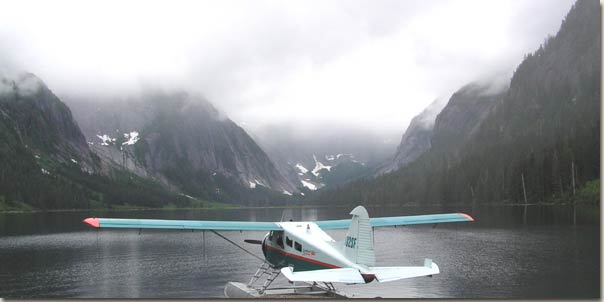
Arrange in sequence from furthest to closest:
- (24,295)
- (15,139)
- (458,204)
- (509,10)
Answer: (15,139) < (458,204) < (24,295) < (509,10)

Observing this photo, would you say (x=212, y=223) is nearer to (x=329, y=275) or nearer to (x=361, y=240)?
(x=329, y=275)

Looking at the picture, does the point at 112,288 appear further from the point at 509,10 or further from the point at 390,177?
the point at 390,177

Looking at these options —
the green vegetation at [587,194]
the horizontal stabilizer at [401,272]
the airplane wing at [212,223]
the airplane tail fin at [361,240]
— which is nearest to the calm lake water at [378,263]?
the airplane wing at [212,223]

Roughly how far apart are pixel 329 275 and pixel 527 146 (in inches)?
2924

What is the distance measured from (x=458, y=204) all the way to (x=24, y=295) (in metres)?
82.8

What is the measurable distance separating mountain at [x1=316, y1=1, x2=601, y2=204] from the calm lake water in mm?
10744

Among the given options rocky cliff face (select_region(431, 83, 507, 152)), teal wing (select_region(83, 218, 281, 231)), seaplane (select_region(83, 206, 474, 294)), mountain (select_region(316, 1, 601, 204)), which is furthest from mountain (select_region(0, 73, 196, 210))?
seaplane (select_region(83, 206, 474, 294))

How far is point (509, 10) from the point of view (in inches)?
663

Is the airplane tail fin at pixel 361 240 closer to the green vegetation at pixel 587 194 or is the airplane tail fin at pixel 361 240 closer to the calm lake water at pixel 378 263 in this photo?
the calm lake water at pixel 378 263

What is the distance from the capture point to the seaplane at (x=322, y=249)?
1298cm

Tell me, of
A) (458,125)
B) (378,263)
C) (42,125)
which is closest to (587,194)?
(378,263)

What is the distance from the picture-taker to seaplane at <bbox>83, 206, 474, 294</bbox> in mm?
12977

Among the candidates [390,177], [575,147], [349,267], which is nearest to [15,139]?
[390,177]

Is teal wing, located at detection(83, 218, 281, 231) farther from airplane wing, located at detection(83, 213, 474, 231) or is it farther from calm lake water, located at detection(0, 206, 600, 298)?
calm lake water, located at detection(0, 206, 600, 298)
